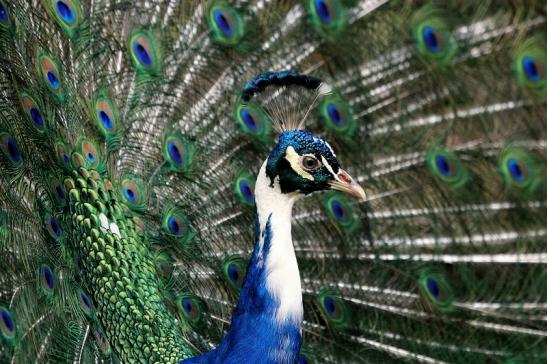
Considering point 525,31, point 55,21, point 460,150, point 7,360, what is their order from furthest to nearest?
point 7,360 < point 55,21 < point 460,150 < point 525,31

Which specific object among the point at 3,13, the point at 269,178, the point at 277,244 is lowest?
the point at 277,244

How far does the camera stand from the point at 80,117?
205 cm

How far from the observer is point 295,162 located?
1641 millimetres

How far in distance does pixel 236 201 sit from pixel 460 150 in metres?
0.58

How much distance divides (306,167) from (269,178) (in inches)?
3.4

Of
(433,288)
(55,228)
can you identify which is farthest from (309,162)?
(55,228)

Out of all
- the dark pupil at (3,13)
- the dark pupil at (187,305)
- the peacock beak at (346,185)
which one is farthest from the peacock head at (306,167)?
the dark pupil at (3,13)

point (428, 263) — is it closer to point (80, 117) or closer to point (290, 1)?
point (290, 1)

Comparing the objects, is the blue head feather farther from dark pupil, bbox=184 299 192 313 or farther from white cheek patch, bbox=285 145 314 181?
dark pupil, bbox=184 299 192 313

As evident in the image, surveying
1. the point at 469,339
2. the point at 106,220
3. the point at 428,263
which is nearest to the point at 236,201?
the point at 106,220

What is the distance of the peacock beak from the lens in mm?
1586

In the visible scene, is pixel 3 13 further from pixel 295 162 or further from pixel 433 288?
pixel 433 288

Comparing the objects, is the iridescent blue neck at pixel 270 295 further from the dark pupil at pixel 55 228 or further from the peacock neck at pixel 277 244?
the dark pupil at pixel 55 228

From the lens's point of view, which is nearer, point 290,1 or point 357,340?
point 290,1
